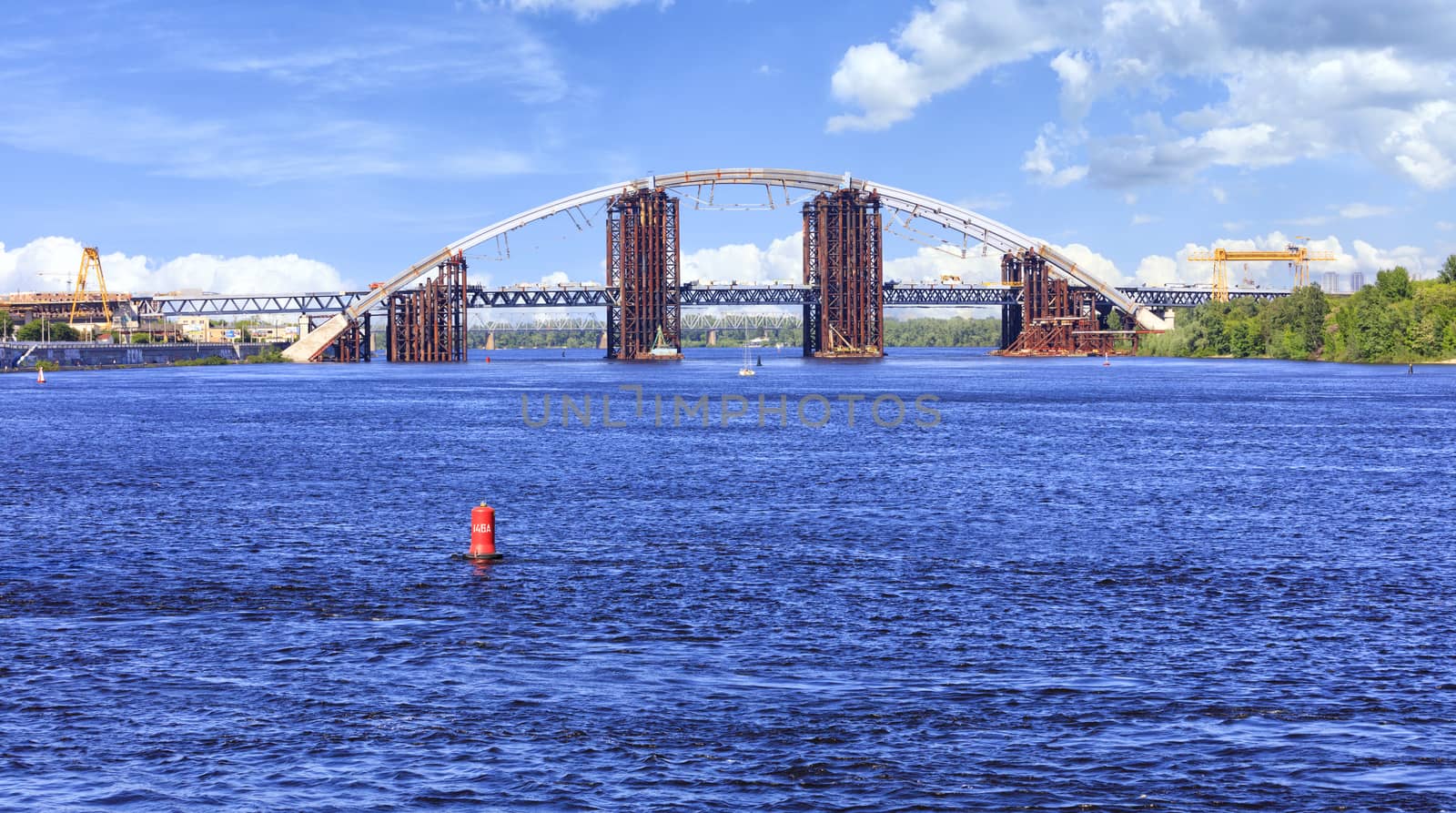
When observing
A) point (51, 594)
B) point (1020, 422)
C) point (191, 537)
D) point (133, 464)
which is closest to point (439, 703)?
point (51, 594)

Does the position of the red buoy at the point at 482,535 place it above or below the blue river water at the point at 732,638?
above

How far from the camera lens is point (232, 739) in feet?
72.5

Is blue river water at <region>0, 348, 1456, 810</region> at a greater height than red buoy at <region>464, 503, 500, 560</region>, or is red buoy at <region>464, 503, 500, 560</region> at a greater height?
red buoy at <region>464, 503, 500, 560</region>

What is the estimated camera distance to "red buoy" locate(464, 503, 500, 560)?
38.8m

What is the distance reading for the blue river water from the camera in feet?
67.0

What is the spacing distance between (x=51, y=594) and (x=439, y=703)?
1442 centimetres

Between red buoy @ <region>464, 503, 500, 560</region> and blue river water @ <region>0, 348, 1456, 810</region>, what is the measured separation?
102cm

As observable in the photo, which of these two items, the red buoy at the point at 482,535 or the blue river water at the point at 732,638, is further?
the red buoy at the point at 482,535

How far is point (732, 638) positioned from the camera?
28734 mm

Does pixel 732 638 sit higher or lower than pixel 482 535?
lower

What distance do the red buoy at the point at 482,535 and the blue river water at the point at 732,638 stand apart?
1.02 m

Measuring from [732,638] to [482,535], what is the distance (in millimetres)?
12155

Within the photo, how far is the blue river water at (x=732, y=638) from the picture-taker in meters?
20.4

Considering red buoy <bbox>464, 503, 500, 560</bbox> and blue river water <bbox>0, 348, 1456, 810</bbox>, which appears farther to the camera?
red buoy <bbox>464, 503, 500, 560</bbox>
